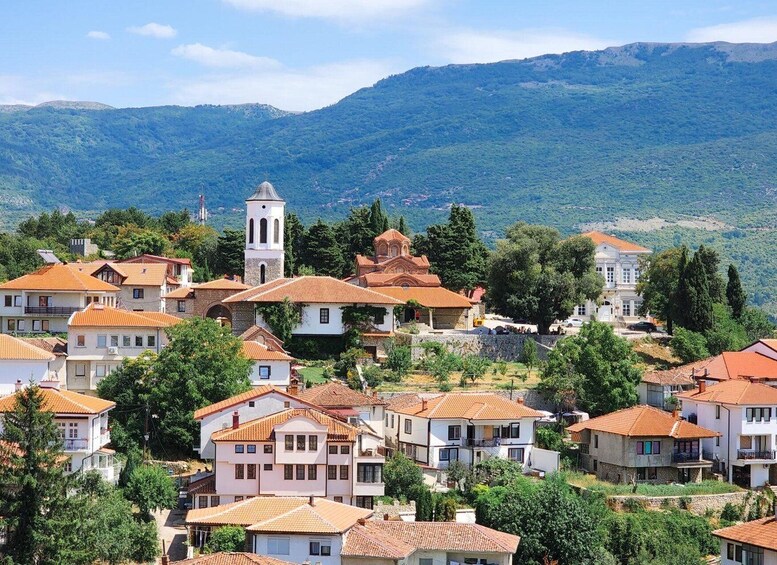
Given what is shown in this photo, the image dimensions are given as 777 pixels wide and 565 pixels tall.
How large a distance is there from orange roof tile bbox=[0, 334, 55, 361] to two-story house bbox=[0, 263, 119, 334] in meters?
9.48

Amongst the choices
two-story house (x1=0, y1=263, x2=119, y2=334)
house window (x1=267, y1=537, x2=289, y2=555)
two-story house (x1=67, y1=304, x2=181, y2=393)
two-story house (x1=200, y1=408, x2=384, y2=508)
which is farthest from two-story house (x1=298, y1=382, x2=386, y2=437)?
two-story house (x1=0, y1=263, x2=119, y2=334)

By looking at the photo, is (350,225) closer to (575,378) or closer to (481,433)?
(575,378)

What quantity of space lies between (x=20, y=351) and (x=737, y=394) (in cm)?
2927

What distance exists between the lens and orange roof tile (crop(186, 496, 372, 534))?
41094 mm

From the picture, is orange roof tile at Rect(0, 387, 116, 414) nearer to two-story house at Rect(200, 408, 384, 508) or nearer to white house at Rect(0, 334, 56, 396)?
white house at Rect(0, 334, 56, 396)

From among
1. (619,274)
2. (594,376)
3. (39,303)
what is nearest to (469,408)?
(594,376)

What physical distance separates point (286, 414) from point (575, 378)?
17.0m

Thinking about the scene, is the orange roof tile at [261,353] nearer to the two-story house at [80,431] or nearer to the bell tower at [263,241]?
the two-story house at [80,431]

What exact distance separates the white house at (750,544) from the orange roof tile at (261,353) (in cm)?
2177

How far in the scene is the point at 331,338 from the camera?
67062 mm

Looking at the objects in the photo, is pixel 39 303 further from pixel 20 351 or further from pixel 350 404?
pixel 350 404

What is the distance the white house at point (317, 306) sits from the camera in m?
66.8

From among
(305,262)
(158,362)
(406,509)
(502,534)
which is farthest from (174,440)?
(305,262)

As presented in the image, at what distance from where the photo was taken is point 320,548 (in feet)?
134
